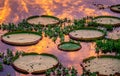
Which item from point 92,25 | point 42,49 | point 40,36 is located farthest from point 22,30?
point 92,25

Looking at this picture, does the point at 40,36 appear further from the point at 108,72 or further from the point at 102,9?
the point at 102,9

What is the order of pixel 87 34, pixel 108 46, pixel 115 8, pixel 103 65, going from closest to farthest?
pixel 103 65 → pixel 108 46 → pixel 87 34 → pixel 115 8

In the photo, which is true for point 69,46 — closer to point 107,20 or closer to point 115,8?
point 107,20

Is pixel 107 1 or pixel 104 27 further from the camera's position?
pixel 107 1

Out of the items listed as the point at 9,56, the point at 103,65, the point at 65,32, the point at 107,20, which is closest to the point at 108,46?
the point at 103,65

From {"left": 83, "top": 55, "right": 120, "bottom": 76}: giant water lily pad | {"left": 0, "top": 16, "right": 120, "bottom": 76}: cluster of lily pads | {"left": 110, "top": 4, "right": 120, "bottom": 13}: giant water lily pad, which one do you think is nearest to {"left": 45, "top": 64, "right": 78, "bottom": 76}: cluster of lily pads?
{"left": 0, "top": 16, "right": 120, "bottom": 76}: cluster of lily pads

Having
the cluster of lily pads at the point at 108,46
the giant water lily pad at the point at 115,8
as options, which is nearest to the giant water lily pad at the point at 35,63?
the cluster of lily pads at the point at 108,46

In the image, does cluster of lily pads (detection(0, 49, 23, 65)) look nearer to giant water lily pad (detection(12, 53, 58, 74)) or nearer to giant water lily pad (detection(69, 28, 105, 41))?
giant water lily pad (detection(12, 53, 58, 74))

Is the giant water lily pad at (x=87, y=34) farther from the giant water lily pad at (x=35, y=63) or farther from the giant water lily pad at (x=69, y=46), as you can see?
the giant water lily pad at (x=35, y=63)
